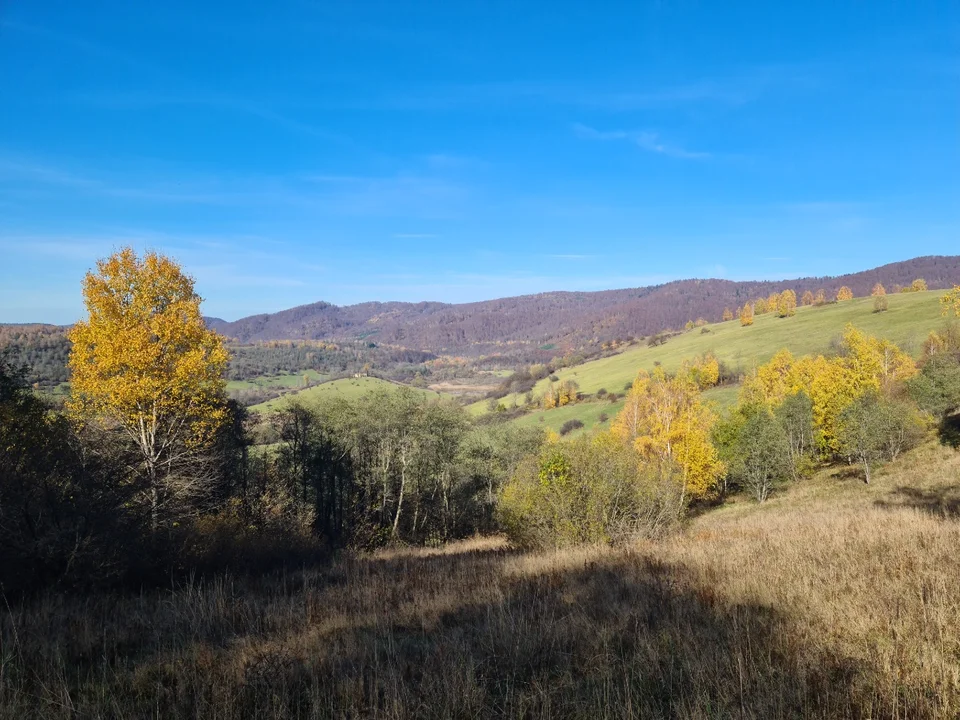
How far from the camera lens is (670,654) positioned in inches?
169

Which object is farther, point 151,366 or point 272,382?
point 272,382

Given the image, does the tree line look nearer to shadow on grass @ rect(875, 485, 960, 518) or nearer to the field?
shadow on grass @ rect(875, 485, 960, 518)

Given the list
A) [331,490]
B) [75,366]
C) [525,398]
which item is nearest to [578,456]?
[75,366]

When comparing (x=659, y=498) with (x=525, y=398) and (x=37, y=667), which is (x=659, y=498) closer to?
(x=37, y=667)

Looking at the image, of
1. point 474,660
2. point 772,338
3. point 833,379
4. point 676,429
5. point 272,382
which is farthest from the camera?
point 272,382

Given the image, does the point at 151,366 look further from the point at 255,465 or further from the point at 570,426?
the point at 570,426

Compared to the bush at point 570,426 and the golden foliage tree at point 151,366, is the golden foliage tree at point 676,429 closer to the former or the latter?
the bush at point 570,426

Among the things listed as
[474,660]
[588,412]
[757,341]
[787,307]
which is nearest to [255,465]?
[474,660]

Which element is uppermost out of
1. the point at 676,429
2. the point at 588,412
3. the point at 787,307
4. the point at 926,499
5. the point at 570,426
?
the point at 787,307

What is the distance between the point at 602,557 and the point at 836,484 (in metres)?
32.3

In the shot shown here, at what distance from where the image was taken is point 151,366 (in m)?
17.9

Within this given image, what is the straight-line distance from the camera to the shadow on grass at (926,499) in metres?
13.3

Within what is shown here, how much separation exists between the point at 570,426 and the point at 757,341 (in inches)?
2185

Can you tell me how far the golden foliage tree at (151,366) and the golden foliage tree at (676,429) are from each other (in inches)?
1289
